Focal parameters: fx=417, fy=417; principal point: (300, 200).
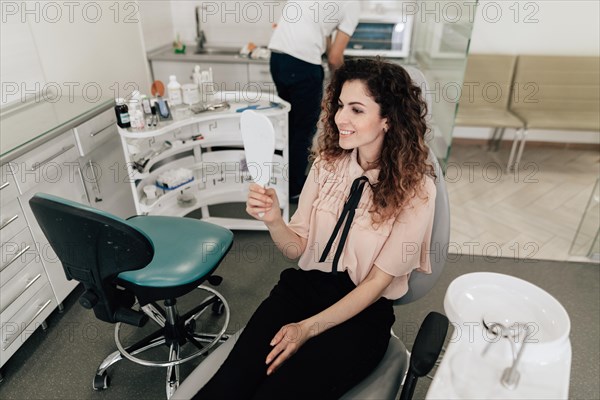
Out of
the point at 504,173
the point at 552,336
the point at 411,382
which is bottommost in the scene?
the point at 504,173

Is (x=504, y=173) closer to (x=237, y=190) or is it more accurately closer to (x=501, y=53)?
(x=501, y=53)

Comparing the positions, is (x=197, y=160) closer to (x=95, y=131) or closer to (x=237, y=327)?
(x=95, y=131)

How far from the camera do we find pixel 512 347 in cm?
85

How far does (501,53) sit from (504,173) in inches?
38.0

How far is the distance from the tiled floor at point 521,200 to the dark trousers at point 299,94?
111cm

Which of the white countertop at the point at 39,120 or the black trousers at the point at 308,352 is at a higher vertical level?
the white countertop at the point at 39,120

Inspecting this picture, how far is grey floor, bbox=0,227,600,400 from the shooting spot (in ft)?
5.29

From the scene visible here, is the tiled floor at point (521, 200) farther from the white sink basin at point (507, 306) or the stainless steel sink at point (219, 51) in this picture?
the stainless steel sink at point (219, 51)

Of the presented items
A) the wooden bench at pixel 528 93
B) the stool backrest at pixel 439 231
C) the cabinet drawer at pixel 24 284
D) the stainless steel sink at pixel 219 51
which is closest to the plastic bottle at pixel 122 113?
the cabinet drawer at pixel 24 284

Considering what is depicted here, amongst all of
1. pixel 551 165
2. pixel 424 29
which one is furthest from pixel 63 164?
pixel 551 165

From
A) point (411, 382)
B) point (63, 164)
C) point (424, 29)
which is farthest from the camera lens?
point (424, 29)

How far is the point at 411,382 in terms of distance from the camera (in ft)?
3.13

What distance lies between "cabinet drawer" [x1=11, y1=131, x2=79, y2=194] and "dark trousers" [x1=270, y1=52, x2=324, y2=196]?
47.7 inches

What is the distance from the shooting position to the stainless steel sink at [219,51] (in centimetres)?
344
